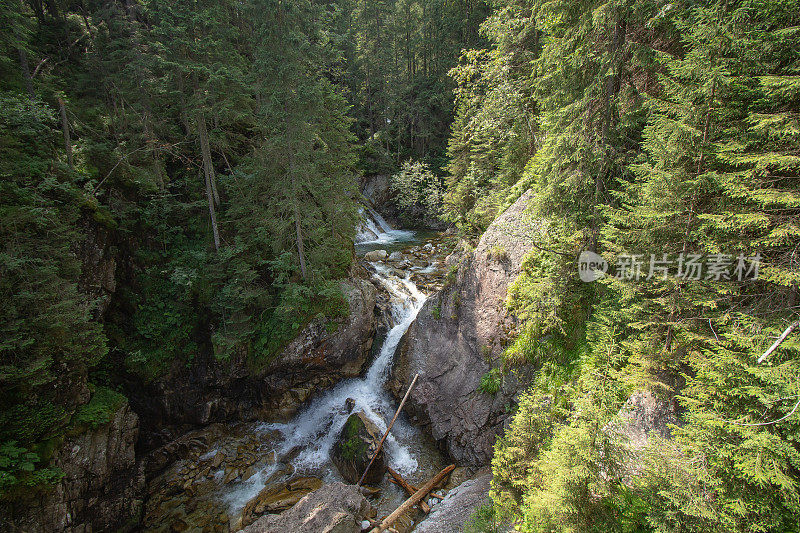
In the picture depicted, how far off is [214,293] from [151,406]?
486 centimetres

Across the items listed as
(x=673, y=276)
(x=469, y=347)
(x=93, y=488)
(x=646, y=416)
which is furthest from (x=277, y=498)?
(x=673, y=276)

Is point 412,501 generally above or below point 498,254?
below

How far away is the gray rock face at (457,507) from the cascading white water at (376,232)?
19.7 meters

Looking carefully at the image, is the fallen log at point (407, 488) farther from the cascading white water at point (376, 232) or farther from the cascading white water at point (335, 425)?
the cascading white water at point (376, 232)

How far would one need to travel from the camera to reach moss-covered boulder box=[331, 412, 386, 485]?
10359 mm

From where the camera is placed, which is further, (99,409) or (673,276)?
(99,409)

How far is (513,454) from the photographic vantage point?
22.0 ft

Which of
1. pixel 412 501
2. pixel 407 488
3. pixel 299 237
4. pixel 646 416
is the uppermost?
pixel 299 237

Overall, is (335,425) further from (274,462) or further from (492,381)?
(492,381)

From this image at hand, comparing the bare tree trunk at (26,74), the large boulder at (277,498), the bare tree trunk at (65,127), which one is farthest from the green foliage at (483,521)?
the bare tree trunk at (26,74)

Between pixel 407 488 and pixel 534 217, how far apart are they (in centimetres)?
909

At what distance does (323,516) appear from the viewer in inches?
318

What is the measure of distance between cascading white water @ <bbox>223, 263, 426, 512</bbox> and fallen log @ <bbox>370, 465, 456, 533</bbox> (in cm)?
108

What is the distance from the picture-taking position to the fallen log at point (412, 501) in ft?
27.5
